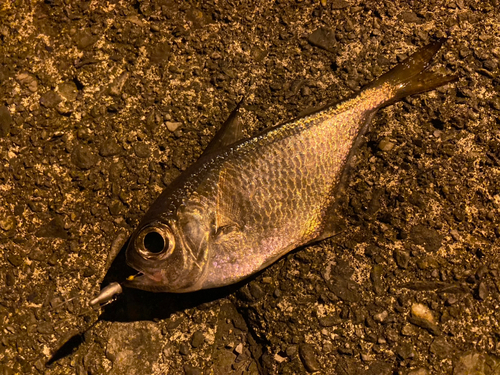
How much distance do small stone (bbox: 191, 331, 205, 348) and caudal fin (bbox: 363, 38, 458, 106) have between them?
7.20ft

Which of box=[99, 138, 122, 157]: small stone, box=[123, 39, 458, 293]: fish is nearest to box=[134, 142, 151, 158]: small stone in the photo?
box=[99, 138, 122, 157]: small stone

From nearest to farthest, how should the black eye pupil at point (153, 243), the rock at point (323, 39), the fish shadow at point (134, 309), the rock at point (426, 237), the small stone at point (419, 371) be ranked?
the black eye pupil at point (153, 243), the small stone at point (419, 371), the rock at point (426, 237), the fish shadow at point (134, 309), the rock at point (323, 39)

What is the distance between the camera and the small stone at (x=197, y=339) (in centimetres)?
264

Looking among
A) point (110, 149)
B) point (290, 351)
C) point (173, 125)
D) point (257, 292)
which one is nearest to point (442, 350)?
point (290, 351)

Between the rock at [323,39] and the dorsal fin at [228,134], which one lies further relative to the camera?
the rock at [323,39]

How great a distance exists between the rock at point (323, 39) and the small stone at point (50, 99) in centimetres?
207

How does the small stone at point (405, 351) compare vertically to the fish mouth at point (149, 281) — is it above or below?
below

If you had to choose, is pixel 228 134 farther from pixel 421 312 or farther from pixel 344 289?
pixel 421 312

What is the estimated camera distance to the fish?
2.22 m

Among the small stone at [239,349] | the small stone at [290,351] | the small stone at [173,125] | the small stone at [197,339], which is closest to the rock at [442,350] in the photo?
the small stone at [290,351]

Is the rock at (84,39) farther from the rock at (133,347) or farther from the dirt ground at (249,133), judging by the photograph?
the rock at (133,347)

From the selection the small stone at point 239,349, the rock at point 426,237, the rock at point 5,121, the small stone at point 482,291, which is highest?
the rock at point 5,121

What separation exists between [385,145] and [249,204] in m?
1.16

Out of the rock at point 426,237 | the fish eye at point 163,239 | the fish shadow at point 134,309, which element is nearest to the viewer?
the fish eye at point 163,239
